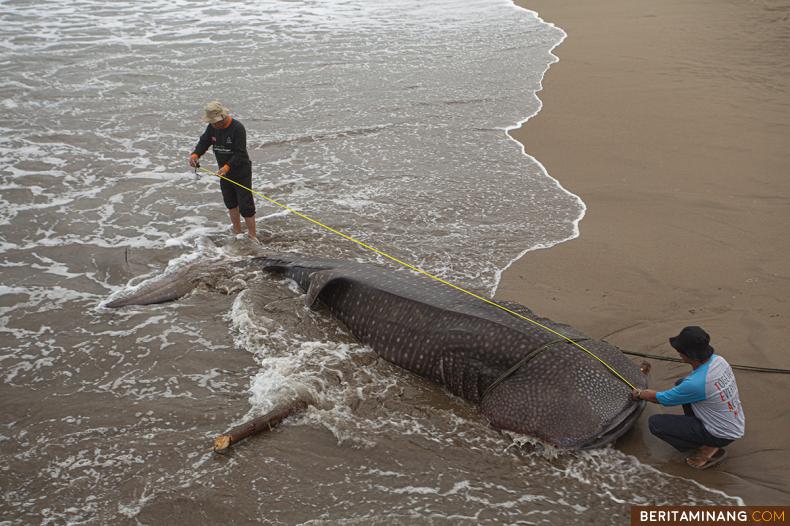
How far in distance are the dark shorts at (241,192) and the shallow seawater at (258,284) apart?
1.52 ft

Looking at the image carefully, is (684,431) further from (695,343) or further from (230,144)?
(230,144)

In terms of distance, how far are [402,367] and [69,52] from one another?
15790 mm

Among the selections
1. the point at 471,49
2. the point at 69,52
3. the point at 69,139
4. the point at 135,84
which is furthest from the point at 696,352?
the point at 69,52

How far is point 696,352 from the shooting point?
4332 millimetres

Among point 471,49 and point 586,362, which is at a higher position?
point 471,49

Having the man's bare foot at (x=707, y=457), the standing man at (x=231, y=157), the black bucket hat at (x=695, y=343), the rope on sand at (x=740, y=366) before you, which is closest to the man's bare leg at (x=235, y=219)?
the standing man at (x=231, y=157)

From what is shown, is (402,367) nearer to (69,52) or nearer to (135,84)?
(135,84)

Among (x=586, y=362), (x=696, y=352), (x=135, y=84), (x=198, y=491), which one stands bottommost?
(x=198, y=491)

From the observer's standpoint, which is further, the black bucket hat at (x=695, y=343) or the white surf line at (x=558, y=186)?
the white surf line at (x=558, y=186)

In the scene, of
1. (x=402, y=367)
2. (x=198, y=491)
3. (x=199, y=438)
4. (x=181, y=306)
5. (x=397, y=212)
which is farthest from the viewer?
(x=397, y=212)

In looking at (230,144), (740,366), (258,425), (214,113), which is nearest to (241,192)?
(230,144)

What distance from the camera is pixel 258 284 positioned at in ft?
23.0

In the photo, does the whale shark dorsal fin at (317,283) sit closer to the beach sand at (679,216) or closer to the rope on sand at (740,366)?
the beach sand at (679,216)

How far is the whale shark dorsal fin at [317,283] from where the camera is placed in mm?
6352
